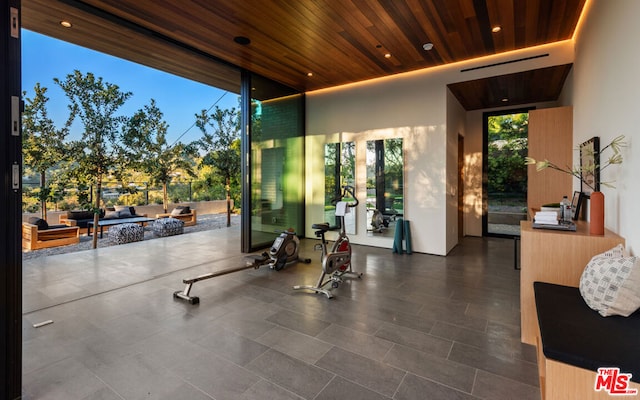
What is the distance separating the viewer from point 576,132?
4105mm

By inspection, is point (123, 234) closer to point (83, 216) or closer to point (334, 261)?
point (83, 216)

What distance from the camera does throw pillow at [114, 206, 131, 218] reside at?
960cm

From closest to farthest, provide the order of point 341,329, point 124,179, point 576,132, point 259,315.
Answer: point 341,329 < point 259,315 < point 576,132 < point 124,179

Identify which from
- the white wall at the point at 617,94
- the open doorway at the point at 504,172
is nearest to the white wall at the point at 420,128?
the open doorway at the point at 504,172

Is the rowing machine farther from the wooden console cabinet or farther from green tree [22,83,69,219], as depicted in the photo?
green tree [22,83,69,219]

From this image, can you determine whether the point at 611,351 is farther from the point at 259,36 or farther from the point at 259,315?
the point at 259,36

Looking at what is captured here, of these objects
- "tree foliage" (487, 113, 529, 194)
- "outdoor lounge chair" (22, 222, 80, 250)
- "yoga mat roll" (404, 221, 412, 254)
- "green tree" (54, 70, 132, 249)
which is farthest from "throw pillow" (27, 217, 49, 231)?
"tree foliage" (487, 113, 529, 194)

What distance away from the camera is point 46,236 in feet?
23.0

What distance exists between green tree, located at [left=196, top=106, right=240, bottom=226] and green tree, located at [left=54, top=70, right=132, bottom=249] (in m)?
2.58

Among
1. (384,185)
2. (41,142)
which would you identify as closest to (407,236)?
(384,185)

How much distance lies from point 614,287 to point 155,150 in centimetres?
1049

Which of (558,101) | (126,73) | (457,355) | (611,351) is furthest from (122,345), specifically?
(126,73)

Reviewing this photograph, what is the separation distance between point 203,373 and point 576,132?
5203 millimetres

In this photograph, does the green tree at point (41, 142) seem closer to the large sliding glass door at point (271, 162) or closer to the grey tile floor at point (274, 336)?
the grey tile floor at point (274, 336)
